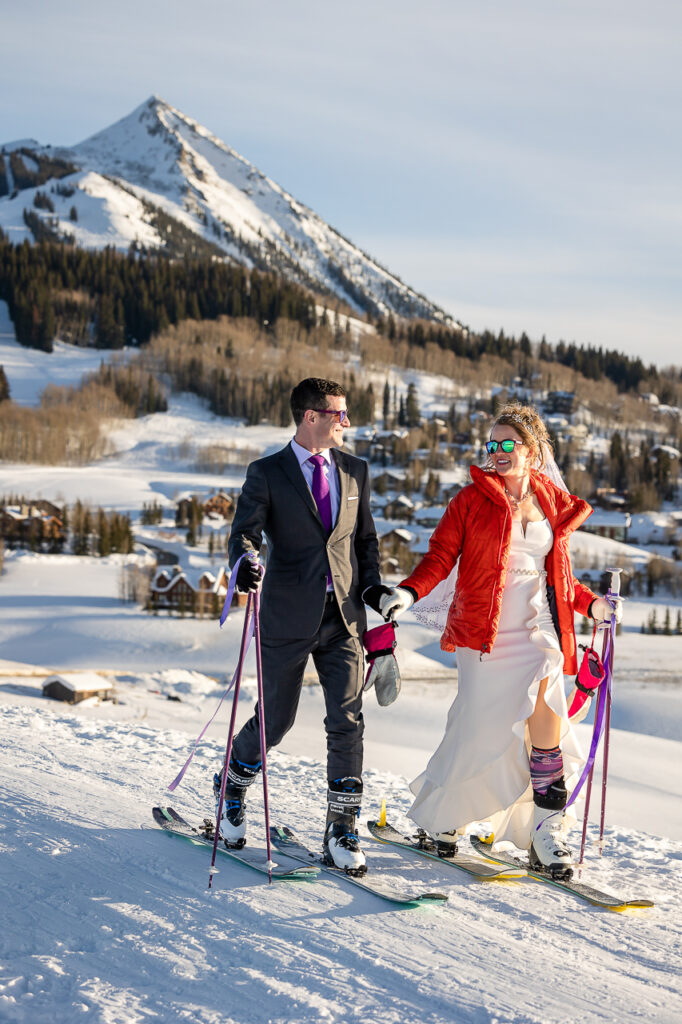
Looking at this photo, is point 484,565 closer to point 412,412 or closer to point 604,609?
point 604,609

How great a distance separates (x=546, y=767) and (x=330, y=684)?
95cm

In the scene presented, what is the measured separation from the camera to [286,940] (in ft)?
9.11

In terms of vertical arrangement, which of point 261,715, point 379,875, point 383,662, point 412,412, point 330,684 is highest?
point 412,412

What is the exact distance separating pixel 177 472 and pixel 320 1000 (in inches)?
3017

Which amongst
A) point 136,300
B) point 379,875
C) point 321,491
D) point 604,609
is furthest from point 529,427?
point 136,300

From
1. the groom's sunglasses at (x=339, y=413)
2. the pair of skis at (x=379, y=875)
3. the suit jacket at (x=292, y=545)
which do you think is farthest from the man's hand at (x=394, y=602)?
the pair of skis at (x=379, y=875)

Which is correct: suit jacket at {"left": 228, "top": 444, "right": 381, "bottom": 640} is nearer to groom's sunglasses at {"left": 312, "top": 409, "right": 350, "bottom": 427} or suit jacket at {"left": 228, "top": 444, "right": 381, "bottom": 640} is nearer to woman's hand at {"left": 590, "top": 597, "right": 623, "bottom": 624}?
groom's sunglasses at {"left": 312, "top": 409, "right": 350, "bottom": 427}

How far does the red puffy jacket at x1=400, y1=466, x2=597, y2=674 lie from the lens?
11.9 ft

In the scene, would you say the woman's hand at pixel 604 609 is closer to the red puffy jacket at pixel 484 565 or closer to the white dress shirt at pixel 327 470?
the red puffy jacket at pixel 484 565

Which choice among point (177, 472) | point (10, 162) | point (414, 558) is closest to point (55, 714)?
point (414, 558)

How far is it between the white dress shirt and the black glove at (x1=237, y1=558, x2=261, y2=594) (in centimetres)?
48

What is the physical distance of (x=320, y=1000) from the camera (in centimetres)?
240

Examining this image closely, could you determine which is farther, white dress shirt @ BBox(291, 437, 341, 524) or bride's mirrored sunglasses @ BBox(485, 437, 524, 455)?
bride's mirrored sunglasses @ BBox(485, 437, 524, 455)

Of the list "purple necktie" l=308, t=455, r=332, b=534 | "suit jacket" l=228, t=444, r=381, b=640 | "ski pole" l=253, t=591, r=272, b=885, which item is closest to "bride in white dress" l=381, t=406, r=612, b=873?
"suit jacket" l=228, t=444, r=381, b=640
